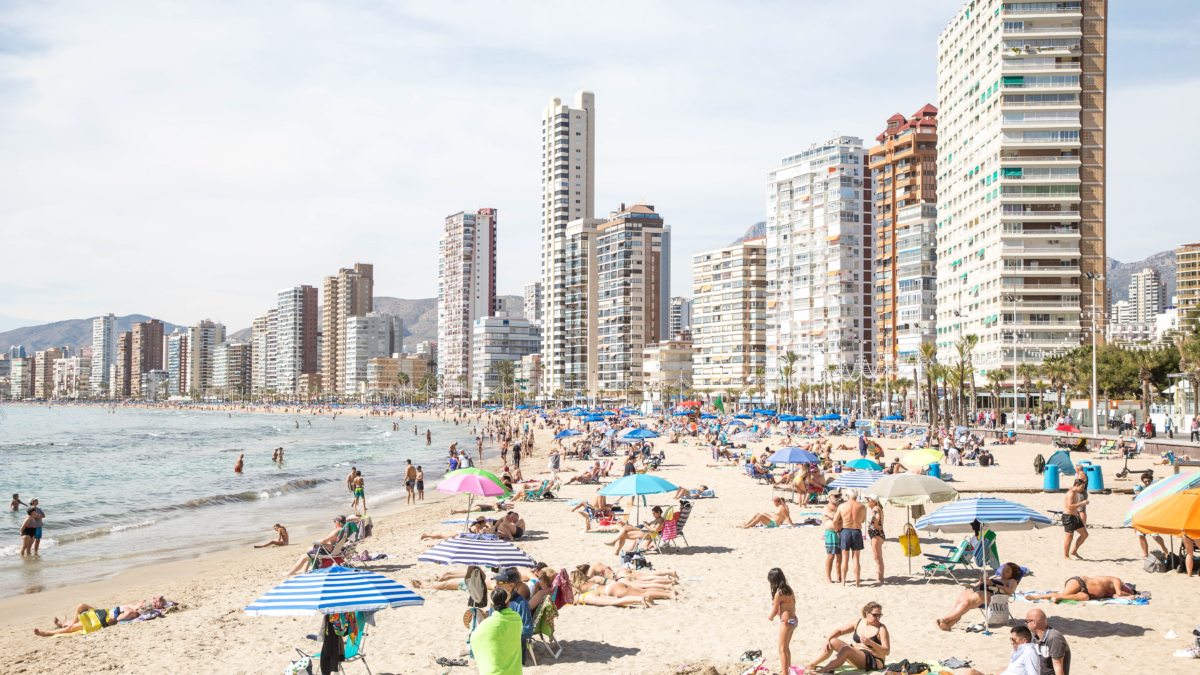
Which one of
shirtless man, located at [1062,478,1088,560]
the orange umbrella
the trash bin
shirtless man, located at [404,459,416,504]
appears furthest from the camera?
shirtless man, located at [404,459,416,504]

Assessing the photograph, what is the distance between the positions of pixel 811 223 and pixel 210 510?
96133mm

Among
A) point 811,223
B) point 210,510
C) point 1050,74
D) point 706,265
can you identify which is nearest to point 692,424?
point 210,510

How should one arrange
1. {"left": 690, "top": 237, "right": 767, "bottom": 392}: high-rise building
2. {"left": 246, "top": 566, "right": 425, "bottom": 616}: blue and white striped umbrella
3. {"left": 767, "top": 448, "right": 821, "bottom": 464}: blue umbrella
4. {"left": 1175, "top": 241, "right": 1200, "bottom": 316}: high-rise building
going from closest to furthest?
{"left": 246, "top": 566, "right": 425, "bottom": 616}: blue and white striped umbrella
{"left": 767, "top": 448, "right": 821, "bottom": 464}: blue umbrella
{"left": 690, "top": 237, "right": 767, "bottom": 392}: high-rise building
{"left": 1175, "top": 241, "right": 1200, "bottom": 316}: high-rise building

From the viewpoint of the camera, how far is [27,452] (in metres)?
66.4

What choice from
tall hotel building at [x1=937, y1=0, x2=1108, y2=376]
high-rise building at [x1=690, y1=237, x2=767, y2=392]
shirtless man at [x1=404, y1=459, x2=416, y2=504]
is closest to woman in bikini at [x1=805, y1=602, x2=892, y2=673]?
A: shirtless man at [x1=404, y1=459, x2=416, y2=504]

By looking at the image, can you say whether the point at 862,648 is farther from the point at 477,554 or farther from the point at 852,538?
the point at 477,554

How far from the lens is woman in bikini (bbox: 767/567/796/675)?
8.69 meters

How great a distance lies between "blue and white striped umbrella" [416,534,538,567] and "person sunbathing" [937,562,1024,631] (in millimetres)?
5111

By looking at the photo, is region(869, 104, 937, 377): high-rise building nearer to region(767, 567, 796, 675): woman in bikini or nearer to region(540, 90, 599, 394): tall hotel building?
region(540, 90, 599, 394): tall hotel building

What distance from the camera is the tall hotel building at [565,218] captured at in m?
151

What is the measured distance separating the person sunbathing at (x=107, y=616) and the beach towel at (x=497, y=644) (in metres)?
8.20

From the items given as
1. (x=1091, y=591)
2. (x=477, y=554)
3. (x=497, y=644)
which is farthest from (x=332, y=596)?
(x=1091, y=591)

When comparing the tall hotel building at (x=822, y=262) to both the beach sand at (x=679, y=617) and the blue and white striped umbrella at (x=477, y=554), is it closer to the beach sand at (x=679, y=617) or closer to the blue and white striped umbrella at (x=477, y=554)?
the beach sand at (x=679, y=617)

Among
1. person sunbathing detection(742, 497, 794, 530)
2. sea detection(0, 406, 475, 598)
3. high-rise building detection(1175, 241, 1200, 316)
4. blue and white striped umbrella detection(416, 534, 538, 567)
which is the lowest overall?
sea detection(0, 406, 475, 598)
